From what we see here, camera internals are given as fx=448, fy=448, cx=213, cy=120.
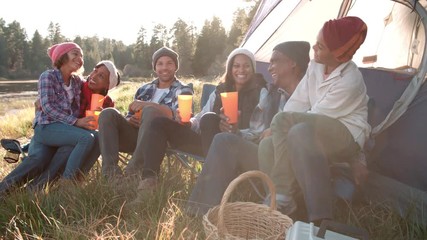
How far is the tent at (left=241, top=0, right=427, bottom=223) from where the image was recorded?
251cm

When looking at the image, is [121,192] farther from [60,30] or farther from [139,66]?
[60,30]

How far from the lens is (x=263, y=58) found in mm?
4832

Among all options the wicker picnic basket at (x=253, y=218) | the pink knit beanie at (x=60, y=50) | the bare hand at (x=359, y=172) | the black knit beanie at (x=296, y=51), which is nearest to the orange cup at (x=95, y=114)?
the pink knit beanie at (x=60, y=50)

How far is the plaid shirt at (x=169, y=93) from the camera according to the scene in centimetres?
360

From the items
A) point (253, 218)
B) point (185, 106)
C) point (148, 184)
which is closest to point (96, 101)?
point (185, 106)

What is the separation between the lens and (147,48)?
2457 inches

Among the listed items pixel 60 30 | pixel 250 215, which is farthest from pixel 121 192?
pixel 60 30

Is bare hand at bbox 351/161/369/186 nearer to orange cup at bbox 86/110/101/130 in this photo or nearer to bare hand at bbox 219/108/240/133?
bare hand at bbox 219/108/240/133

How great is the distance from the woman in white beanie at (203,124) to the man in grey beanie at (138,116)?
92 millimetres

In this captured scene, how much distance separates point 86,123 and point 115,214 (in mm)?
1088

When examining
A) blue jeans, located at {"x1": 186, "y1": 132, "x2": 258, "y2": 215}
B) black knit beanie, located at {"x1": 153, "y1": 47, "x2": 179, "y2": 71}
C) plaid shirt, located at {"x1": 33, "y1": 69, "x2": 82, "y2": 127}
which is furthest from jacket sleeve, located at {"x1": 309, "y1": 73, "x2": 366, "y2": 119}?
plaid shirt, located at {"x1": 33, "y1": 69, "x2": 82, "y2": 127}

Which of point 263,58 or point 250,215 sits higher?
point 263,58

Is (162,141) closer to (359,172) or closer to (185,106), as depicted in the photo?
(185,106)

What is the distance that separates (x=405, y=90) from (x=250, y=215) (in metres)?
1.28
